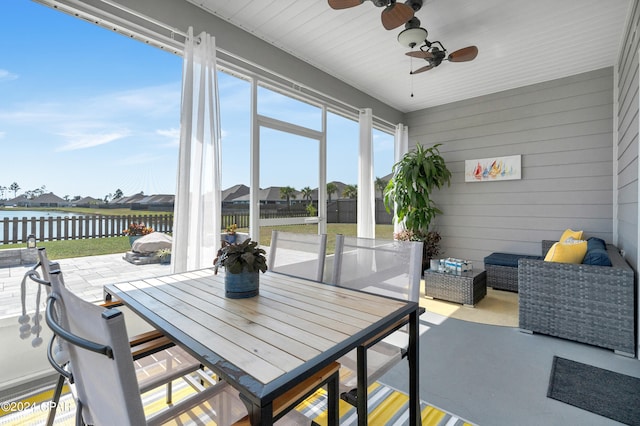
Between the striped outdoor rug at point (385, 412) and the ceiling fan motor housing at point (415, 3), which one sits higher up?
the ceiling fan motor housing at point (415, 3)

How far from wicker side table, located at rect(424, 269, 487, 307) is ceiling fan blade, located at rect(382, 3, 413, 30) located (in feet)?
9.18

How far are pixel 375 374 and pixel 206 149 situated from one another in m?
2.27

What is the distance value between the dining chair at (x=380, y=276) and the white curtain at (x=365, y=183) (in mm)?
2698

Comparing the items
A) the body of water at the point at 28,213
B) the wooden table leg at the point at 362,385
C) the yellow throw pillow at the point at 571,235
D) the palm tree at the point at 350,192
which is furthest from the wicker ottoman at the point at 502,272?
the body of water at the point at 28,213

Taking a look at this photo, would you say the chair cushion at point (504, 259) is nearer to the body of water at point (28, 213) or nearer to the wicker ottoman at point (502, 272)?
the wicker ottoman at point (502, 272)

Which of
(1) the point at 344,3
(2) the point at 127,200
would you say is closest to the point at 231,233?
(2) the point at 127,200

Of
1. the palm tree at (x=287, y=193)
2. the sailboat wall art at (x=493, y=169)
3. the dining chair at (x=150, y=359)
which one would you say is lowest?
the dining chair at (x=150, y=359)

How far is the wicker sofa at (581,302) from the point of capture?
2436 mm

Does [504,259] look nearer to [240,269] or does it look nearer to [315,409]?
[315,409]

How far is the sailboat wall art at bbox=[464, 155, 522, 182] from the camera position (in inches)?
183

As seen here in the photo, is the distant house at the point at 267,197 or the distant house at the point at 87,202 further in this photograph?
the distant house at the point at 267,197

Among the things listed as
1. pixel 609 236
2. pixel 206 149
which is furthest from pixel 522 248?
pixel 206 149

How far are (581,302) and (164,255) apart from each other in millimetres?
3668

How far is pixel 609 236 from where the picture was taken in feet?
13.0
